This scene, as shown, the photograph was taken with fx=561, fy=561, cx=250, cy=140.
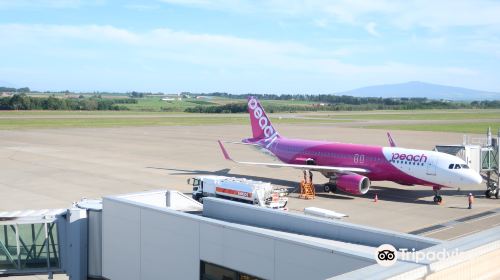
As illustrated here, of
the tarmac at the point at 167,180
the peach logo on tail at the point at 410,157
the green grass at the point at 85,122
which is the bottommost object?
the tarmac at the point at 167,180

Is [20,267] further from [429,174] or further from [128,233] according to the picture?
[429,174]

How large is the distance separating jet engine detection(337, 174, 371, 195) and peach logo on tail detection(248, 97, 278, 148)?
10026mm

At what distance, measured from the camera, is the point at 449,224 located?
93.3ft

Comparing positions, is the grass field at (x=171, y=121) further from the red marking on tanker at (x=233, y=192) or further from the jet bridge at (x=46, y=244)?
the jet bridge at (x=46, y=244)

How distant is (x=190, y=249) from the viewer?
1460 cm

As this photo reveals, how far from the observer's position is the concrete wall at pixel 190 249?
38.8ft

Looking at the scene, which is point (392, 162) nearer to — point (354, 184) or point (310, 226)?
point (354, 184)

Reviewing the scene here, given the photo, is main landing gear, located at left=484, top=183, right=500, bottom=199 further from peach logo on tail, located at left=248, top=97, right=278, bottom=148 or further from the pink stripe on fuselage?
peach logo on tail, located at left=248, top=97, right=278, bottom=148

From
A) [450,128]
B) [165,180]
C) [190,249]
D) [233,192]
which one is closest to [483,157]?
[233,192]

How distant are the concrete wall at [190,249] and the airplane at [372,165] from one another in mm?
20272

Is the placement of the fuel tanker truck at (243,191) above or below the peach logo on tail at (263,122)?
below

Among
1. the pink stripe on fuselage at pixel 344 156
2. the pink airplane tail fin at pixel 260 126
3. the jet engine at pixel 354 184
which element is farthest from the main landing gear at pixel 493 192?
the pink airplane tail fin at pixel 260 126

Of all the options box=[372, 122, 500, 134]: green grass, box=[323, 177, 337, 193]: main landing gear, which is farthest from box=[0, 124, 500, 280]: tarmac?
box=[372, 122, 500, 134]: green grass

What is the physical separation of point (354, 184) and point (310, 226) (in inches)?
821
